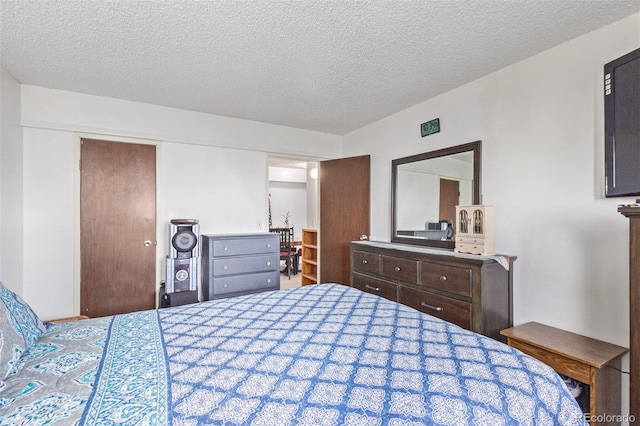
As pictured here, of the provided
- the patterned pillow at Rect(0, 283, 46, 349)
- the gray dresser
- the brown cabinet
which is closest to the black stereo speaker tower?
the gray dresser

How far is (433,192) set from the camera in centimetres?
322

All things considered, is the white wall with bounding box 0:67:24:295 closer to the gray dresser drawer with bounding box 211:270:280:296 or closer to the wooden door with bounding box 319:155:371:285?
the gray dresser drawer with bounding box 211:270:280:296

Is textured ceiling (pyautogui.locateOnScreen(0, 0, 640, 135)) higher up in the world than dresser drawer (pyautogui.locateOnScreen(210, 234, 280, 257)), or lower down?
higher up

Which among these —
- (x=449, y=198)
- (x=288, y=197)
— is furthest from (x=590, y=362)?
(x=288, y=197)

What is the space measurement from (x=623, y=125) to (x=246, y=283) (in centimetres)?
342

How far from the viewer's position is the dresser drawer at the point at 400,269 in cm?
280

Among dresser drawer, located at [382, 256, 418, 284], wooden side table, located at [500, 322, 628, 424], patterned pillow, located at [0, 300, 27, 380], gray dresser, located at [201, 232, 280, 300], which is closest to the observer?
patterned pillow, located at [0, 300, 27, 380]

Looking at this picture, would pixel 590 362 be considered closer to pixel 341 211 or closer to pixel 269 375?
pixel 269 375

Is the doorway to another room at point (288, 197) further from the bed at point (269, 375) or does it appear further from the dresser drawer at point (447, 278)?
Answer: the bed at point (269, 375)

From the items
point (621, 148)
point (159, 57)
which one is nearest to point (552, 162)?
point (621, 148)

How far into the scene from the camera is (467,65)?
2488 millimetres

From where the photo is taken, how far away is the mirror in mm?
2838

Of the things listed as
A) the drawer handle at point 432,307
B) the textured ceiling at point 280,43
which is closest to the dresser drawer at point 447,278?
the drawer handle at point 432,307

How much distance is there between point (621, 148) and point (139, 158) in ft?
13.5
